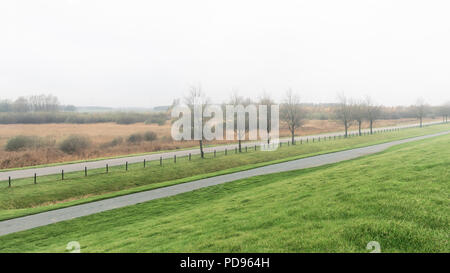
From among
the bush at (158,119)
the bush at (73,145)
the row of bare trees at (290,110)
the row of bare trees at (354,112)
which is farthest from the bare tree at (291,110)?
the bush at (158,119)

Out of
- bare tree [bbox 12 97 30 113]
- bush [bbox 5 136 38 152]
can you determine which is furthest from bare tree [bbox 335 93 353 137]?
bare tree [bbox 12 97 30 113]

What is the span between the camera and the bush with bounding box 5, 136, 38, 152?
37641 mm

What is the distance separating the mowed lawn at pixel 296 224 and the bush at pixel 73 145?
1187 inches

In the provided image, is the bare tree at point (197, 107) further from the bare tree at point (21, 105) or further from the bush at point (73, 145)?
the bare tree at point (21, 105)

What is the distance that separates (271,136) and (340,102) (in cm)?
2426

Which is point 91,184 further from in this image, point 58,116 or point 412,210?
point 58,116

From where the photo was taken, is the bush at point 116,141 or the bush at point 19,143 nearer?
the bush at point 19,143

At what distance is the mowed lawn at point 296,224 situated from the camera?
570 cm

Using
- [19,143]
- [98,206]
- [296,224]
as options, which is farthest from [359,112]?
[19,143]

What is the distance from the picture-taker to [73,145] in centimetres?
3938

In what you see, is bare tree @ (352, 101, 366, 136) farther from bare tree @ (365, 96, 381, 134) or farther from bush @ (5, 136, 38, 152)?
bush @ (5, 136, 38, 152)

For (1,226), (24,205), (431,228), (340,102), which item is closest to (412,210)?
(431,228)
